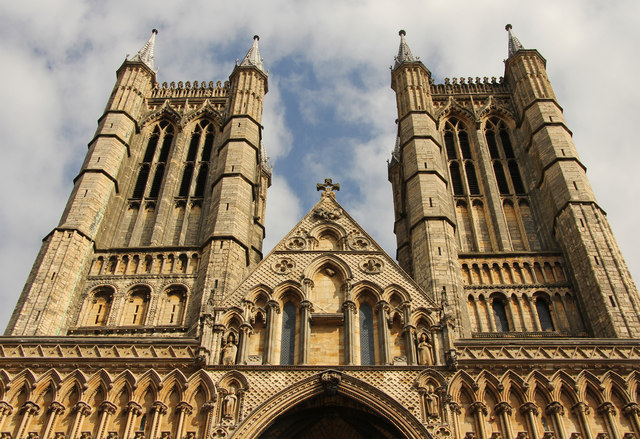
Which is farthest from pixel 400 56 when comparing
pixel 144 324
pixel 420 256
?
pixel 144 324

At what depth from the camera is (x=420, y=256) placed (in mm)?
21234

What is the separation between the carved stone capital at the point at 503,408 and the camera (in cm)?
1388

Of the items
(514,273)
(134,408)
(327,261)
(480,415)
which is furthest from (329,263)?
(514,273)

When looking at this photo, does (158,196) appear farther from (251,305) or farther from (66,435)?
(66,435)

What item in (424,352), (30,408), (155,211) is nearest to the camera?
(30,408)

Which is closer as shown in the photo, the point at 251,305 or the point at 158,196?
the point at 251,305

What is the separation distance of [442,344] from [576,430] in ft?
10.1

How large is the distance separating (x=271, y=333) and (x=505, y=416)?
5170mm

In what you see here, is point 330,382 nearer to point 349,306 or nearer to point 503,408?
point 349,306

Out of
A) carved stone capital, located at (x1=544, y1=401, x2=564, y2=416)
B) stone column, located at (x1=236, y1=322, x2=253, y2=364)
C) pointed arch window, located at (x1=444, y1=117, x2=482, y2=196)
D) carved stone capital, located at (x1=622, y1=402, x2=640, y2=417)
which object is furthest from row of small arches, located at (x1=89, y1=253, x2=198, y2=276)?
carved stone capital, located at (x1=622, y1=402, x2=640, y2=417)

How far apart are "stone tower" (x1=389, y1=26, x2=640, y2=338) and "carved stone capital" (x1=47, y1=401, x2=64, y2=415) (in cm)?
1007

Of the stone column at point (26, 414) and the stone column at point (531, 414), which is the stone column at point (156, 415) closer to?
the stone column at point (26, 414)

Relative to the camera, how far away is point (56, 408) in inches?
555

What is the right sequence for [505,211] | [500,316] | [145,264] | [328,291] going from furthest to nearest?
[505,211] → [145,264] → [500,316] → [328,291]
